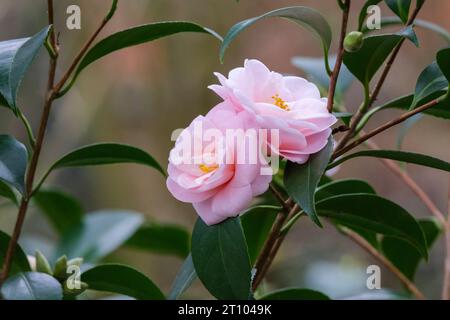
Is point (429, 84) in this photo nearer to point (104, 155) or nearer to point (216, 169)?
point (216, 169)

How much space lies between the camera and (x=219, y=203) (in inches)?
25.4

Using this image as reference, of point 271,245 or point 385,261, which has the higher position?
point 271,245

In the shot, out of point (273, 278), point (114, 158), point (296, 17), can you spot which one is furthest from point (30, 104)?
point (296, 17)

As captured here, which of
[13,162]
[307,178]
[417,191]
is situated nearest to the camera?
[307,178]

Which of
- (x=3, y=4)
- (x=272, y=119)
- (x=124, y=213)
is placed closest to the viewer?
(x=272, y=119)

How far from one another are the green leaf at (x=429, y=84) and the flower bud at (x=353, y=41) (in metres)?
0.10

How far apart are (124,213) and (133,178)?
71.0 inches

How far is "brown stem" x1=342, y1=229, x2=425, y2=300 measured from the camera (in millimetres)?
1057

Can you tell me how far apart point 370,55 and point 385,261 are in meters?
0.42

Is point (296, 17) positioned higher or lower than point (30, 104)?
higher

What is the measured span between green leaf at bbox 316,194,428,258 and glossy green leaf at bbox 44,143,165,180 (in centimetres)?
22

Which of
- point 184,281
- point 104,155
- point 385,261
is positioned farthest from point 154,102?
point 184,281

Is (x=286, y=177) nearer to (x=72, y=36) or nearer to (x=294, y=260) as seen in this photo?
(x=294, y=260)

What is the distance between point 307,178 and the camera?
640mm
